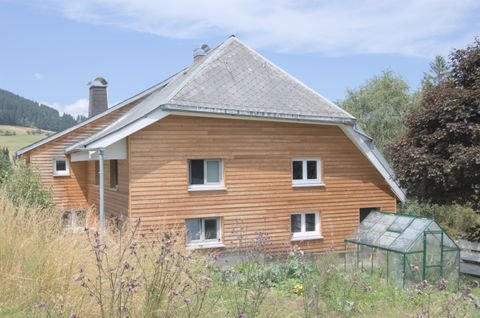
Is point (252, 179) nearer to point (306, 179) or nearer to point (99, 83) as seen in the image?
point (306, 179)

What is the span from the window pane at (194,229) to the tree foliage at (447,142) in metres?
6.10

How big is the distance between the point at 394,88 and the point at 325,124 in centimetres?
1745

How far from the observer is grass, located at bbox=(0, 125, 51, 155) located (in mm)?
53275

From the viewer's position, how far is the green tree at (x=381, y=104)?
3038 centimetres

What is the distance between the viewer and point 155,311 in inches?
201

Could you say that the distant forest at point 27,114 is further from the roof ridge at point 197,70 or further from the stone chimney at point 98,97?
the roof ridge at point 197,70

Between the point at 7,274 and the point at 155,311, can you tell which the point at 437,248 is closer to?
the point at 155,311

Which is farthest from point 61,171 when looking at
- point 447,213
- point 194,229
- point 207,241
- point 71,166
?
point 447,213

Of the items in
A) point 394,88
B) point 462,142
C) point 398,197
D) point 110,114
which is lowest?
point 398,197

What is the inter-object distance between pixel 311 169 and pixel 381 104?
16141 millimetres

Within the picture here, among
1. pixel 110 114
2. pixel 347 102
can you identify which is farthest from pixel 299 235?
pixel 347 102

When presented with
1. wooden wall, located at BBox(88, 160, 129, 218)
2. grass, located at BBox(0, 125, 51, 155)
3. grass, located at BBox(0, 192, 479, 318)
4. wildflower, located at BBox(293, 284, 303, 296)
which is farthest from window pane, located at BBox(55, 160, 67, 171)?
grass, located at BBox(0, 125, 51, 155)

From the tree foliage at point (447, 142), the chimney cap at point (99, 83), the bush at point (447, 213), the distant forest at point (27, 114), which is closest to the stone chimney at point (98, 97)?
the chimney cap at point (99, 83)

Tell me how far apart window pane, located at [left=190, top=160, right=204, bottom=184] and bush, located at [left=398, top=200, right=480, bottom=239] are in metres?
10.6
